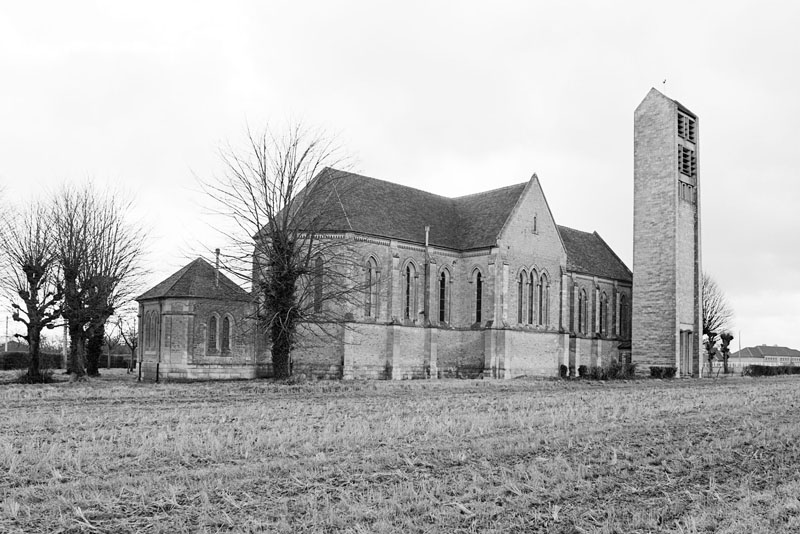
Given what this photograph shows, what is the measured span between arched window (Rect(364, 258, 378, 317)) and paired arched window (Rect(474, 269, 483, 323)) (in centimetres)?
728

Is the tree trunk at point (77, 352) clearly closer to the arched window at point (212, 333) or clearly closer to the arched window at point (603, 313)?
the arched window at point (212, 333)

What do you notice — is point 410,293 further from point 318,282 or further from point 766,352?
point 766,352

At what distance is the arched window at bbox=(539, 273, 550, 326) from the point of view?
166 ft

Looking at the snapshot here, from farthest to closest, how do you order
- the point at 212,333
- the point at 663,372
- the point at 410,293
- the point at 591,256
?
the point at 591,256, the point at 663,372, the point at 410,293, the point at 212,333

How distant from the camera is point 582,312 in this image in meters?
58.3

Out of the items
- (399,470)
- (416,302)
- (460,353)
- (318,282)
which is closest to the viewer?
(399,470)

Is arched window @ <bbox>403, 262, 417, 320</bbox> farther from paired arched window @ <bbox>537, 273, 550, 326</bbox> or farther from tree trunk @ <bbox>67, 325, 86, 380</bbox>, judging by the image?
tree trunk @ <bbox>67, 325, 86, 380</bbox>

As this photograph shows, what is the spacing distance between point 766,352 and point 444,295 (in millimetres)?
129060

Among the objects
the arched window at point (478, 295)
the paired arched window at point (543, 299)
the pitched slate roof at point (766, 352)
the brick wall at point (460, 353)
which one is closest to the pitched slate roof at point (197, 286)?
the brick wall at point (460, 353)

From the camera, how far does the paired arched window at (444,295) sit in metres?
47.7

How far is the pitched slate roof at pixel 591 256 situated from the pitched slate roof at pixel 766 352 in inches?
3833

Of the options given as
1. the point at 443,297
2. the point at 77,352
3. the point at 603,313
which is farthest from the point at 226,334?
the point at 603,313

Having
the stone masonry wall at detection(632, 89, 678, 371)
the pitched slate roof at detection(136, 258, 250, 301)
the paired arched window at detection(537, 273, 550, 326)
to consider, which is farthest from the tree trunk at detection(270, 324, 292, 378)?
the stone masonry wall at detection(632, 89, 678, 371)

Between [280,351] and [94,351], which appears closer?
[280,351]
